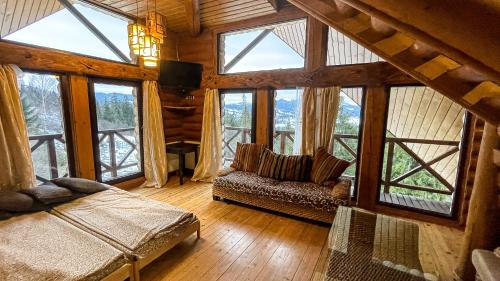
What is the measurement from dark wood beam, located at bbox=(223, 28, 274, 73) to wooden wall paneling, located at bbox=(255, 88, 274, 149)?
83cm

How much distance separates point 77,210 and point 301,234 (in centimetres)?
239

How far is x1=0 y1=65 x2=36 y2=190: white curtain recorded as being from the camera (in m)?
2.43

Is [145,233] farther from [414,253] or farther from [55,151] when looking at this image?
[55,151]

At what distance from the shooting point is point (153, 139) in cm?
404

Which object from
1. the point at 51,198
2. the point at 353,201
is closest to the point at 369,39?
the point at 353,201

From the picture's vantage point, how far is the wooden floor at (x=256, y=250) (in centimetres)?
198

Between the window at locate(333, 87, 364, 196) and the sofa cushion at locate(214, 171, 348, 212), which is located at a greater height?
the window at locate(333, 87, 364, 196)

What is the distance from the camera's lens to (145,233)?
1889mm

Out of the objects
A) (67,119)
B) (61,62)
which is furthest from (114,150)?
(61,62)

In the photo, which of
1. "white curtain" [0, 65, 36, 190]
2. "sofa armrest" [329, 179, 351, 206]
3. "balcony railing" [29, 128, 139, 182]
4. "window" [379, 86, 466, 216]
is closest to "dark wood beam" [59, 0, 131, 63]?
"white curtain" [0, 65, 36, 190]

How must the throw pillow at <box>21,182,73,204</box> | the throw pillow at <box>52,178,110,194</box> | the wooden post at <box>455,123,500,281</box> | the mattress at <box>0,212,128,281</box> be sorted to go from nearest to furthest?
1. the mattress at <box>0,212,128,281</box>
2. the wooden post at <box>455,123,500,281</box>
3. the throw pillow at <box>21,182,73,204</box>
4. the throw pillow at <box>52,178,110,194</box>

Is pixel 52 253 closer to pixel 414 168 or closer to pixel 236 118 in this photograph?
pixel 236 118

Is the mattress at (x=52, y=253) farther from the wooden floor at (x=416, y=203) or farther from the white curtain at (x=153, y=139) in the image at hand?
the wooden floor at (x=416, y=203)

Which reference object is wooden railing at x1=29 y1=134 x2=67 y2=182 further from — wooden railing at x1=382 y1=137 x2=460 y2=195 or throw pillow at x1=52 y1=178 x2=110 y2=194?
wooden railing at x1=382 y1=137 x2=460 y2=195
